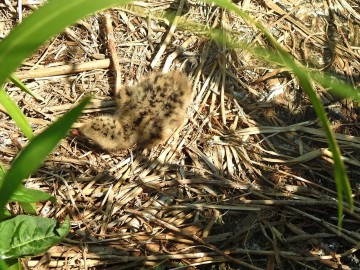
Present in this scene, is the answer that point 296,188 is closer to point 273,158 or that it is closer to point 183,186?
point 273,158

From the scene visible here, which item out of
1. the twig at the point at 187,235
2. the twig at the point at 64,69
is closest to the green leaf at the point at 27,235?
the twig at the point at 187,235

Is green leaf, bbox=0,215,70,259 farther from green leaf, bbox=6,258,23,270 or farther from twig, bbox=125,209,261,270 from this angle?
twig, bbox=125,209,261,270

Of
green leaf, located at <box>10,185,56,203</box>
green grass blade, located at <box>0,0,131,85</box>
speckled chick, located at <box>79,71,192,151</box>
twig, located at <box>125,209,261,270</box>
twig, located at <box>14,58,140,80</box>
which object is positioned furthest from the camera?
twig, located at <box>14,58,140,80</box>

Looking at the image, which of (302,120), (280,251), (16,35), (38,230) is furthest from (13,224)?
(302,120)

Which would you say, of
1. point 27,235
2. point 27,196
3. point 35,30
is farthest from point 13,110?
point 35,30

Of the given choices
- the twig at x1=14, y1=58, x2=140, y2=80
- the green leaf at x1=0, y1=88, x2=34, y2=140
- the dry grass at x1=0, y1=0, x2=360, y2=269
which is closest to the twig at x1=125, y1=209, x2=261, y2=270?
the dry grass at x1=0, y1=0, x2=360, y2=269

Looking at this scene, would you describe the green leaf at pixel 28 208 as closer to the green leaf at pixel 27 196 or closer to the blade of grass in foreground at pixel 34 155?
the green leaf at pixel 27 196
